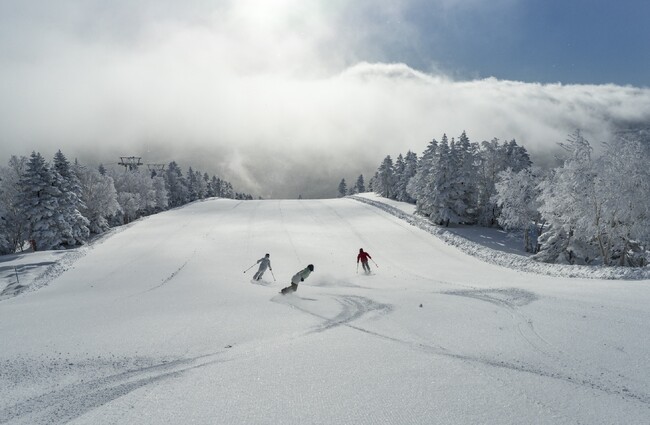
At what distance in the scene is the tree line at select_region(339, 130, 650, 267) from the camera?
87.1 ft

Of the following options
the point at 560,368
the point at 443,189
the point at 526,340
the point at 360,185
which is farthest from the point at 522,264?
the point at 360,185

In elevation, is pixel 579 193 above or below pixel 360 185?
below

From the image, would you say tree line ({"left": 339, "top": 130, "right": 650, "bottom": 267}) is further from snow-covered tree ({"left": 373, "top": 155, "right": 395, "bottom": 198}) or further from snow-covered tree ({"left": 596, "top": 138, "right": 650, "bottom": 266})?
snow-covered tree ({"left": 373, "top": 155, "right": 395, "bottom": 198})

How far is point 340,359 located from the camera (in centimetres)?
778

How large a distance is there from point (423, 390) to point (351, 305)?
7514 mm

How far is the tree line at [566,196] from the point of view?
26547 mm

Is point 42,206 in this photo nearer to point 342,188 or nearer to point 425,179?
point 425,179

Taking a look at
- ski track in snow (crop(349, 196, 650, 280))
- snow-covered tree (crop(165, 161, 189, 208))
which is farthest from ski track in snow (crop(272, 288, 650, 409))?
snow-covered tree (crop(165, 161, 189, 208))

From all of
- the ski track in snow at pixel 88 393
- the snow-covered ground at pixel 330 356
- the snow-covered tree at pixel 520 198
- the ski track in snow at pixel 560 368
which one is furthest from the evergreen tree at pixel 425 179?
the ski track in snow at pixel 88 393

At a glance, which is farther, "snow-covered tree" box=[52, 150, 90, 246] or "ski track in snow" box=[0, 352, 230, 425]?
"snow-covered tree" box=[52, 150, 90, 246]

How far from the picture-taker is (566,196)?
29.4 metres

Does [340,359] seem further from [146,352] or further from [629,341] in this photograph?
[629,341]

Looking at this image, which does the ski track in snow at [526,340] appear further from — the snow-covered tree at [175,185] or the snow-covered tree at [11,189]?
the snow-covered tree at [175,185]

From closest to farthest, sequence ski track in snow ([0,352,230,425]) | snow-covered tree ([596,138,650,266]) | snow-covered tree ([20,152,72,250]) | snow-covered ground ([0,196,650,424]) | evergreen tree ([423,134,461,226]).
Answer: snow-covered ground ([0,196,650,424]) < ski track in snow ([0,352,230,425]) < snow-covered tree ([596,138,650,266]) < snow-covered tree ([20,152,72,250]) < evergreen tree ([423,134,461,226])
